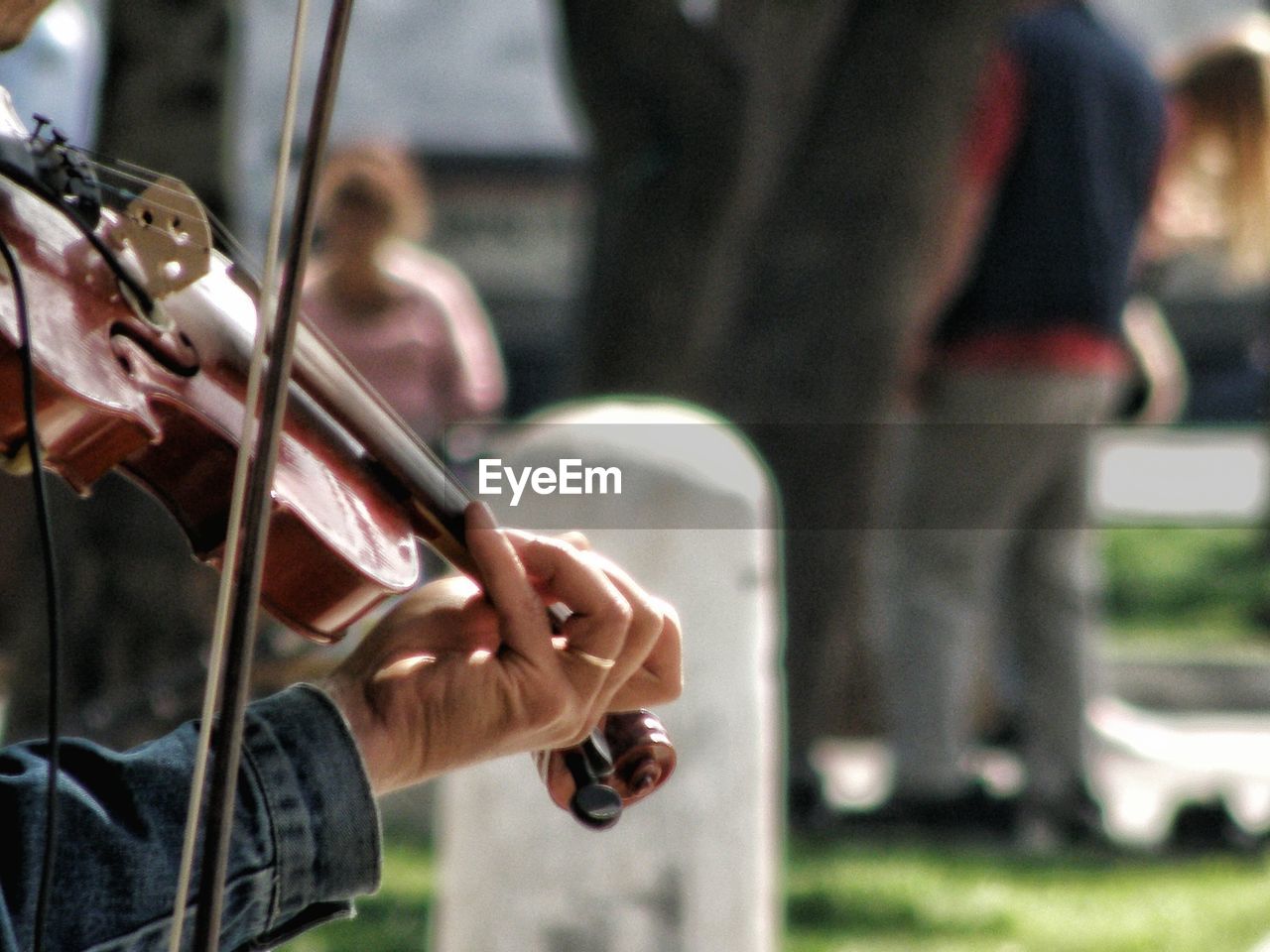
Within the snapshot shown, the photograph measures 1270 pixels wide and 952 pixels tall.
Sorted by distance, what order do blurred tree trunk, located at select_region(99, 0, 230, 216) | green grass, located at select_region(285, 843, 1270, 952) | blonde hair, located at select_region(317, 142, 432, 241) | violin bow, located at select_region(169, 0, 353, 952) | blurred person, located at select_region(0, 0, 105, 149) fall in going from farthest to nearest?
blonde hair, located at select_region(317, 142, 432, 241) → blurred tree trunk, located at select_region(99, 0, 230, 216) → green grass, located at select_region(285, 843, 1270, 952) → blurred person, located at select_region(0, 0, 105, 149) → violin bow, located at select_region(169, 0, 353, 952)

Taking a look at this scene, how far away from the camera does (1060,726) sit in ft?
16.1

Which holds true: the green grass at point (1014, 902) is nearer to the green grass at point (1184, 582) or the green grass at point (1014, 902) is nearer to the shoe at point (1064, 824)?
the shoe at point (1064, 824)

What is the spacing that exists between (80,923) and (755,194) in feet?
13.6

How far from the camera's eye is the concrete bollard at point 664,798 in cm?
288

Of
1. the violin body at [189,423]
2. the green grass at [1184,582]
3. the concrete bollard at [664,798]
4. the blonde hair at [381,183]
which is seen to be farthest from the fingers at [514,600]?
the green grass at [1184,582]

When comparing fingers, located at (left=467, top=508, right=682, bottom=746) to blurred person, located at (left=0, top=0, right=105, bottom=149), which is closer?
fingers, located at (left=467, top=508, right=682, bottom=746)

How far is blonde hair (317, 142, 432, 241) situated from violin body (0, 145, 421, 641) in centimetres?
407

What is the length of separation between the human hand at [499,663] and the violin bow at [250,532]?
0.24 metres

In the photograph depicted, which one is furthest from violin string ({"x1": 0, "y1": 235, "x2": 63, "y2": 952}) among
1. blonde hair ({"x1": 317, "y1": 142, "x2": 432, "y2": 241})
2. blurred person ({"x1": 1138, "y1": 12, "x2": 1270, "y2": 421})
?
blonde hair ({"x1": 317, "y1": 142, "x2": 432, "y2": 241})

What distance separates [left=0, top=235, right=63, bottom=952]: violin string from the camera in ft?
3.97

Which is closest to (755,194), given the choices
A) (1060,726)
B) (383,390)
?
(383,390)

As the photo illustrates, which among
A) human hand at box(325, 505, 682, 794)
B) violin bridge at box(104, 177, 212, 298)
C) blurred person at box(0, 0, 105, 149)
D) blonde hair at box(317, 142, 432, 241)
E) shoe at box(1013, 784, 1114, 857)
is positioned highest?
blonde hair at box(317, 142, 432, 241)

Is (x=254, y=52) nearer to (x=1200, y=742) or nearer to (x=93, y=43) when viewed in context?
(x=93, y=43)

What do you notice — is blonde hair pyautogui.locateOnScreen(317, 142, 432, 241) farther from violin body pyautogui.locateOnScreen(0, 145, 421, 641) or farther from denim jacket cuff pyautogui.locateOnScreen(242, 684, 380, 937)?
denim jacket cuff pyautogui.locateOnScreen(242, 684, 380, 937)
